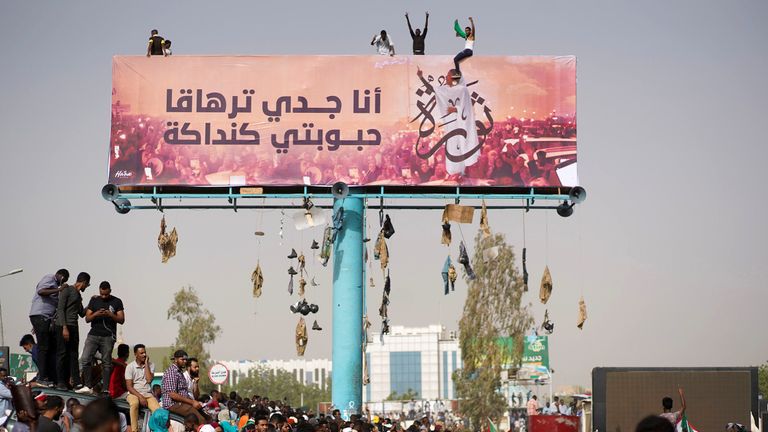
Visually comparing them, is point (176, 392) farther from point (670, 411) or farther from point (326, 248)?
point (326, 248)

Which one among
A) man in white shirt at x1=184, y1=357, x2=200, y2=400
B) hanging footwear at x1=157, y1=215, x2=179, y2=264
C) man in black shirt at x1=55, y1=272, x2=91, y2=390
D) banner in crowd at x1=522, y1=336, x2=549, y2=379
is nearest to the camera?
man in white shirt at x1=184, y1=357, x2=200, y2=400

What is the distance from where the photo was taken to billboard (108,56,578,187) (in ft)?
83.4

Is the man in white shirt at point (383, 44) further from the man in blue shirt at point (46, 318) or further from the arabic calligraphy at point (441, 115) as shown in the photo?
the man in blue shirt at point (46, 318)

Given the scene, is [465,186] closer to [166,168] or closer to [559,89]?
[559,89]

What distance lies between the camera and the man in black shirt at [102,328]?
1609 cm

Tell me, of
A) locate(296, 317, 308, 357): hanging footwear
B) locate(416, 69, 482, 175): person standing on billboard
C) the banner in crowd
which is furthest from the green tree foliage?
locate(416, 69, 482, 175): person standing on billboard

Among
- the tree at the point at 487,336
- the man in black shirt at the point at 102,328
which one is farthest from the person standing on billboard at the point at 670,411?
the tree at the point at 487,336

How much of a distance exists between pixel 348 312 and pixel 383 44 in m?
5.42

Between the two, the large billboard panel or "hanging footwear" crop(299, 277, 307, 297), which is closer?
the large billboard panel

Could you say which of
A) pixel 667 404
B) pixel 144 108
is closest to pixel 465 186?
pixel 144 108

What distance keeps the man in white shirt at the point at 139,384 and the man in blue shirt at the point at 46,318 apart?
1.97 m

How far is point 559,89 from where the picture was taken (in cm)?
2580

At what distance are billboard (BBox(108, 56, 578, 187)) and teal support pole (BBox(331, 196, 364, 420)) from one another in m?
0.98

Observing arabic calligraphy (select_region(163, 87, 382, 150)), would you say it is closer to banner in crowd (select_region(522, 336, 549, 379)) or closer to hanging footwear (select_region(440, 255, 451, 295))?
hanging footwear (select_region(440, 255, 451, 295))
